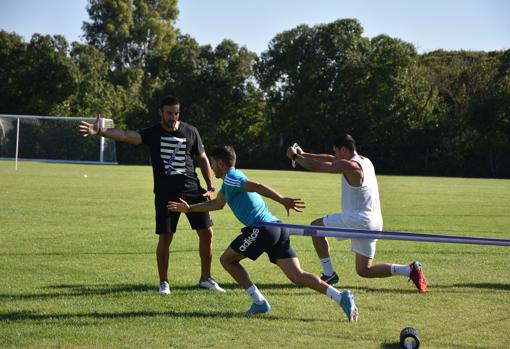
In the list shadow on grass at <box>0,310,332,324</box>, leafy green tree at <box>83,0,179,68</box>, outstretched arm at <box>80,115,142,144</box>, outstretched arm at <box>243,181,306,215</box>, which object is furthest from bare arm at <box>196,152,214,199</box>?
leafy green tree at <box>83,0,179,68</box>

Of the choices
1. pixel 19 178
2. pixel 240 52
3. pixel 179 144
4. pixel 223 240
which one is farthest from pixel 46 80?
pixel 179 144

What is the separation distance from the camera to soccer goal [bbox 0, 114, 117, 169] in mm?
39219

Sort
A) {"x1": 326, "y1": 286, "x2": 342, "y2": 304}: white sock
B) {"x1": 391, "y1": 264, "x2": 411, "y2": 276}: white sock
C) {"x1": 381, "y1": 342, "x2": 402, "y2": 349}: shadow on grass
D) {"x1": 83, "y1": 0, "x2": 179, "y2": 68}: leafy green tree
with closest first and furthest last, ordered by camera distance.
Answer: {"x1": 381, "y1": 342, "x2": 402, "y2": 349}: shadow on grass
{"x1": 326, "y1": 286, "x2": 342, "y2": 304}: white sock
{"x1": 391, "y1": 264, "x2": 411, "y2": 276}: white sock
{"x1": 83, "y1": 0, "x2": 179, "y2": 68}: leafy green tree

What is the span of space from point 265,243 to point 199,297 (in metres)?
1.51

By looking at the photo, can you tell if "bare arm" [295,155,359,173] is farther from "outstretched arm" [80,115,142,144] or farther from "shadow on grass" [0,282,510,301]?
"outstretched arm" [80,115,142,144]

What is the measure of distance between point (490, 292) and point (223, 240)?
6.17 meters

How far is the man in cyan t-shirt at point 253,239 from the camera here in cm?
745

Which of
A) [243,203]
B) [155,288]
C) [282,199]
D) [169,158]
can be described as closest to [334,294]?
[282,199]

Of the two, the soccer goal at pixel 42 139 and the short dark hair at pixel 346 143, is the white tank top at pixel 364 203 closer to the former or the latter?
the short dark hair at pixel 346 143

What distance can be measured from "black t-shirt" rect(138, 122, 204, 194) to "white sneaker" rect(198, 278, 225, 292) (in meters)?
1.21

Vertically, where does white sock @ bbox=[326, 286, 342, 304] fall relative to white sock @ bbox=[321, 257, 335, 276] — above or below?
above

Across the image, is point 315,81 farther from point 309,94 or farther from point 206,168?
point 206,168

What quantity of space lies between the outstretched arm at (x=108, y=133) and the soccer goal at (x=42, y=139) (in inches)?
1230

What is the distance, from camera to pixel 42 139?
3959 centimetres
